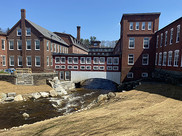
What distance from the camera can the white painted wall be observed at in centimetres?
2503

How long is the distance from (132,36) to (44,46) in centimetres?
2009

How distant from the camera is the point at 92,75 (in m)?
25.8

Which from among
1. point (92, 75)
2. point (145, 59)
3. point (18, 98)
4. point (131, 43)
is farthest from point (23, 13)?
point (145, 59)

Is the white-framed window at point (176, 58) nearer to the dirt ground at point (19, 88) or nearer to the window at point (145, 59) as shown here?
the window at point (145, 59)

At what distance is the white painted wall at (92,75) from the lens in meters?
25.0

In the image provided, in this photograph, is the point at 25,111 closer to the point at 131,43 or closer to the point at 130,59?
the point at 130,59

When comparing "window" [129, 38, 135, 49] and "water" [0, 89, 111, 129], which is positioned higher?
"window" [129, 38, 135, 49]

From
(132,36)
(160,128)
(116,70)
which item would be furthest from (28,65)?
(160,128)

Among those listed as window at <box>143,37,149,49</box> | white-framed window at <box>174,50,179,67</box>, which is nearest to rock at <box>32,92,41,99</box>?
white-framed window at <box>174,50,179,67</box>

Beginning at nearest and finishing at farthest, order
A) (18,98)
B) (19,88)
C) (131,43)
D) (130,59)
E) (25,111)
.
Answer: (25,111) < (18,98) < (19,88) < (131,43) < (130,59)

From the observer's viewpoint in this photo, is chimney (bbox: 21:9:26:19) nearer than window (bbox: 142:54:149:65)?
No

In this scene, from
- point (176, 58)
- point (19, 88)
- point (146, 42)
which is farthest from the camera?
point (146, 42)

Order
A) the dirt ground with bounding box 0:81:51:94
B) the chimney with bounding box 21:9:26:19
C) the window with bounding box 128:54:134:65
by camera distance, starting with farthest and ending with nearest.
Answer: the chimney with bounding box 21:9:26:19 < the window with bounding box 128:54:134:65 < the dirt ground with bounding box 0:81:51:94

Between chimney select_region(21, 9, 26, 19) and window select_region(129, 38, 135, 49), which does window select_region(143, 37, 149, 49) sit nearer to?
window select_region(129, 38, 135, 49)
